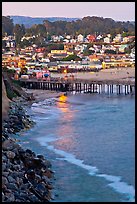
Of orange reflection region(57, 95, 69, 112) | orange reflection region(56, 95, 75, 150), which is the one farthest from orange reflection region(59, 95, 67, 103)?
orange reflection region(56, 95, 75, 150)

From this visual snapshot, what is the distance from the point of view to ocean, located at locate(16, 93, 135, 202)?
9062mm

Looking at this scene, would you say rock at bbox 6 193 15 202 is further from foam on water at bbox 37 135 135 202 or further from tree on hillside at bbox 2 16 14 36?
tree on hillside at bbox 2 16 14 36

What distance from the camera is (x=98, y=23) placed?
3696 inches

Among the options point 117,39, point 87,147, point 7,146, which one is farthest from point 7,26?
point 7,146

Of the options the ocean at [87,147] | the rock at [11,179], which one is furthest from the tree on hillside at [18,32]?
the rock at [11,179]

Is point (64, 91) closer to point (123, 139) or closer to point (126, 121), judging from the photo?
point (126, 121)

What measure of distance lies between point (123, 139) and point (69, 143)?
1.38 meters

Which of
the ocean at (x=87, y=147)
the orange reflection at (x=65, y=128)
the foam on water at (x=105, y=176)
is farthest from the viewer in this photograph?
the orange reflection at (x=65, y=128)

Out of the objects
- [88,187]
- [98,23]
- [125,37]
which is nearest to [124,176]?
[88,187]

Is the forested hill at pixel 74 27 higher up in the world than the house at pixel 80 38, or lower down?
higher up

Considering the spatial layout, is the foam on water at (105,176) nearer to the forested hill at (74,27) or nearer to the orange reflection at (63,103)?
the orange reflection at (63,103)

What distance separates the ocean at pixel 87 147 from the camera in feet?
29.7

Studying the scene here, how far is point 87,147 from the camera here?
12766mm

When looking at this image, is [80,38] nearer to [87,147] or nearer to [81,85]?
[81,85]
